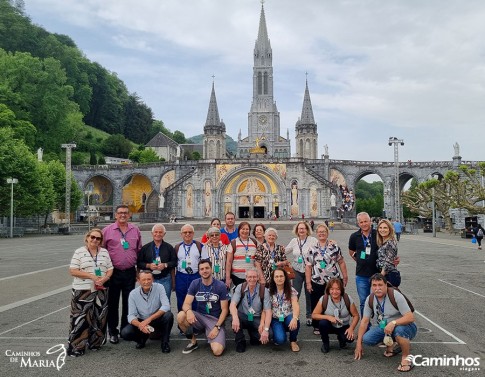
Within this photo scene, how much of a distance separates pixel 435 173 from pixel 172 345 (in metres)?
51.1

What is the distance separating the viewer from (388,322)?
192 inches

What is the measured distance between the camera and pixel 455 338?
18.5ft

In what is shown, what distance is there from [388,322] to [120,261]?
355 cm

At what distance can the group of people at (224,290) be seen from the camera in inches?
198

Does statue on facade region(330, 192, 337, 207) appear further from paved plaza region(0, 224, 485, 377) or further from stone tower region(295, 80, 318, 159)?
paved plaza region(0, 224, 485, 377)

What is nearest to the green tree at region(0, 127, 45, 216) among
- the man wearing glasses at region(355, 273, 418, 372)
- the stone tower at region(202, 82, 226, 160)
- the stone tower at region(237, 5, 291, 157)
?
the stone tower at region(202, 82, 226, 160)

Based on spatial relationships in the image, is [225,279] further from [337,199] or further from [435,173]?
[435,173]

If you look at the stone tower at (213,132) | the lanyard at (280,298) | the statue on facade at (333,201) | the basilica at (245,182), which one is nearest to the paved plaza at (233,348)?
the lanyard at (280,298)

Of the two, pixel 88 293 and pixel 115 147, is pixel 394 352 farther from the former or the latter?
pixel 115 147

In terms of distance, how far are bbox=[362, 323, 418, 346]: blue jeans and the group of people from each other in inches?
0.5

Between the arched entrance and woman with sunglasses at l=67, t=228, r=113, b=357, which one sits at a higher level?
the arched entrance

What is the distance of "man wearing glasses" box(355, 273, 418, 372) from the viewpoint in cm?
472

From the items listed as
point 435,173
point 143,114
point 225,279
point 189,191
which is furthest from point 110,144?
point 225,279

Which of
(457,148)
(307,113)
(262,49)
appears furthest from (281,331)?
(262,49)
